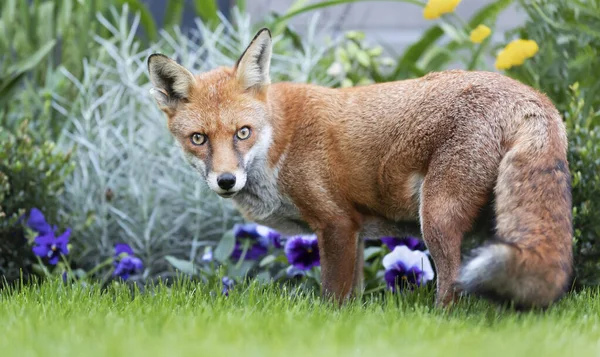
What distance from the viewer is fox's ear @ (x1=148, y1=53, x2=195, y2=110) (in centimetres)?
417

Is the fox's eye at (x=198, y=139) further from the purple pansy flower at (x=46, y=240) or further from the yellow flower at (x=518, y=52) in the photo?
the yellow flower at (x=518, y=52)

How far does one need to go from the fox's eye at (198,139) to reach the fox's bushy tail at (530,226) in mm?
1571

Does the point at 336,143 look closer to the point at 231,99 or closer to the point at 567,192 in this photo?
the point at 231,99

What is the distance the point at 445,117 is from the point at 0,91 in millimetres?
4051

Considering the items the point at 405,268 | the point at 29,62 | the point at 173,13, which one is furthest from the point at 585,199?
the point at 173,13

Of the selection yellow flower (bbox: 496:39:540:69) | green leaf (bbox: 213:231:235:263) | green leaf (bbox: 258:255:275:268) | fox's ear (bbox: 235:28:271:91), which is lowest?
green leaf (bbox: 258:255:275:268)

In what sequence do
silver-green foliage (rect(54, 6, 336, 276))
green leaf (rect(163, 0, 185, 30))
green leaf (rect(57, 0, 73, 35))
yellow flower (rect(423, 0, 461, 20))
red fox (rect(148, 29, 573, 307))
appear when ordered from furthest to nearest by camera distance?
green leaf (rect(163, 0, 185, 30))
green leaf (rect(57, 0, 73, 35))
yellow flower (rect(423, 0, 461, 20))
silver-green foliage (rect(54, 6, 336, 276))
red fox (rect(148, 29, 573, 307))

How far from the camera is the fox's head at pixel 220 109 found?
4.00 meters

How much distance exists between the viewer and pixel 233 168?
388cm

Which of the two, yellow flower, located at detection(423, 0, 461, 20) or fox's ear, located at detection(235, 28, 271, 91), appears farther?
yellow flower, located at detection(423, 0, 461, 20)

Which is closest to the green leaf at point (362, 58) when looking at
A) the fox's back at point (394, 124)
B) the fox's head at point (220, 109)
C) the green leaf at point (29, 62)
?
the fox's back at point (394, 124)

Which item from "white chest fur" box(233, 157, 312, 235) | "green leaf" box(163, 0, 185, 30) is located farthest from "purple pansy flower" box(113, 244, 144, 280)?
"green leaf" box(163, 0, 185, 30)

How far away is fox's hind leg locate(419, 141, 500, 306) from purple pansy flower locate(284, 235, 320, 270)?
125cm

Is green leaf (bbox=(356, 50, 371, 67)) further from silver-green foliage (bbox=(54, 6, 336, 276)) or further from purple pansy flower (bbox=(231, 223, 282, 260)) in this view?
purple pansy flower (bbox=(231, 223, 282, 260))
